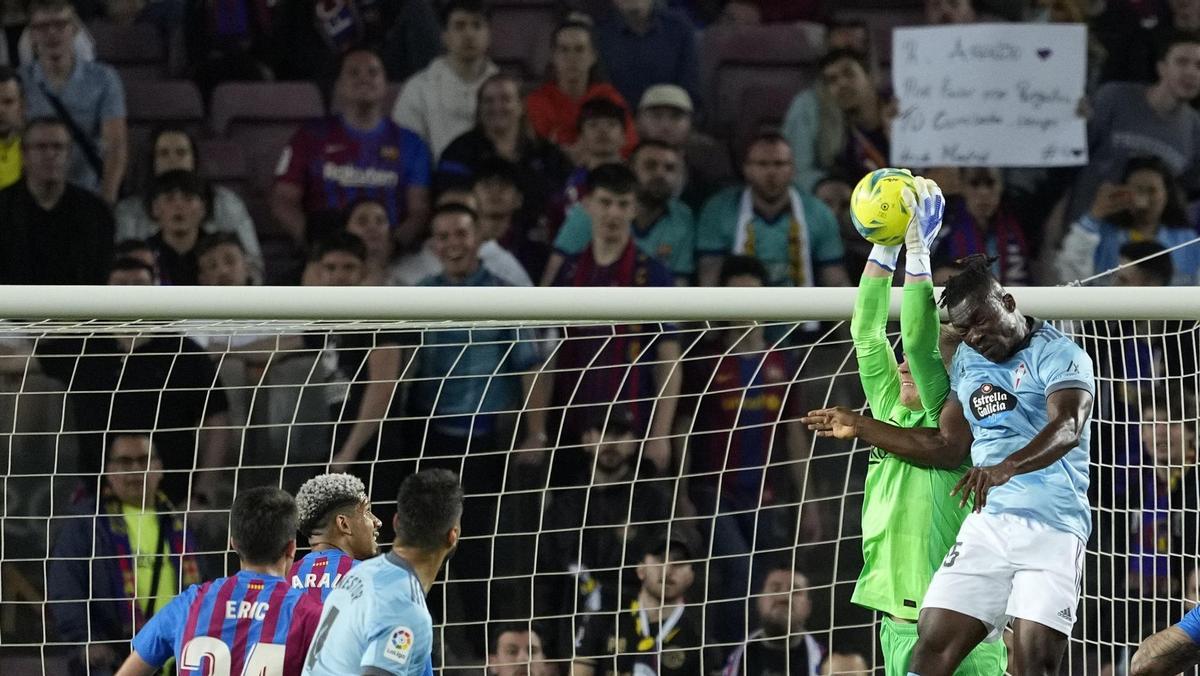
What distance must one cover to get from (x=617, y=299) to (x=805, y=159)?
3516mm

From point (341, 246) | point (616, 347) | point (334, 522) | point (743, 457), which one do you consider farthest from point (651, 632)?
point (341, 246)

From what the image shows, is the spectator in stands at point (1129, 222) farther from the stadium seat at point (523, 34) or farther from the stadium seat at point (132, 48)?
the stadium seat at point (132, 48)

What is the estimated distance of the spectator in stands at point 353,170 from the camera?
8695 millimetres

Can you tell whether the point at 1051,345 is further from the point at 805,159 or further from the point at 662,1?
the point at 662,1

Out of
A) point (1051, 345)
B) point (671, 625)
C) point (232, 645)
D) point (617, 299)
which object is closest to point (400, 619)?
point (232, 645)

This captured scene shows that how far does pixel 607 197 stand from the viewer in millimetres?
8211

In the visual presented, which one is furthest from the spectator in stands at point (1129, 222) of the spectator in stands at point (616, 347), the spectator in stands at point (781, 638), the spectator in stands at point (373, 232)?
the spectator in stands at point (373, 232)

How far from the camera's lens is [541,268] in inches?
333

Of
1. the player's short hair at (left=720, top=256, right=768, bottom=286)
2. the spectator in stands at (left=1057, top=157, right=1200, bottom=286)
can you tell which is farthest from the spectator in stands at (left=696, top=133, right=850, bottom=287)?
the spectator in stands at (left=1057, top=157, right=1200, bottom=286)

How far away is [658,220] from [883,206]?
143 inches

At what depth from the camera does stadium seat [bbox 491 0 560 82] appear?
9375mm

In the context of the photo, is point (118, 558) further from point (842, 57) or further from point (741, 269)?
point (842, 57)

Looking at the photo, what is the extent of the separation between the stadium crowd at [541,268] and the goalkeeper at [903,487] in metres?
0.99

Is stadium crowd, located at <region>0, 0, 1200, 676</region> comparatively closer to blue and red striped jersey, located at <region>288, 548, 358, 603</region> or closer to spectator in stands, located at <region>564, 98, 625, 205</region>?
spectator in stands, located at <region>564, 98, 625, 205</region>
